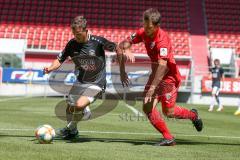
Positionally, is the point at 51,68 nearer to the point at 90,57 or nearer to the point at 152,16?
the point at 90,57

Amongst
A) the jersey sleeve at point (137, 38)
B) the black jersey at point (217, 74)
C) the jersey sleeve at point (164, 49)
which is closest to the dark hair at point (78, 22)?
the jersey sleeve at point (137, 38)

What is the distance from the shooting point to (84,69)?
872 cm

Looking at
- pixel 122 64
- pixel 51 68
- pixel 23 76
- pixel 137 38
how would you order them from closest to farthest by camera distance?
pixel 122 64 < pixel 137 38 < pixel 51 68 < pixel 23 76

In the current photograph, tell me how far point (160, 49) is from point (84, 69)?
144 cm

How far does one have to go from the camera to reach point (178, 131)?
1109 cm

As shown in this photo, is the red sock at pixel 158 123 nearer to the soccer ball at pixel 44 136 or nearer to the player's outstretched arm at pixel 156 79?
the player's outstretched arm at pixel 156 79

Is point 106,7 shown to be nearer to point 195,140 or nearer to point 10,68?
point 10,68

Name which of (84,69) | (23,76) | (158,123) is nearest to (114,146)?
(158,123)

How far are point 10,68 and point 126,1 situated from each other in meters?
12.1

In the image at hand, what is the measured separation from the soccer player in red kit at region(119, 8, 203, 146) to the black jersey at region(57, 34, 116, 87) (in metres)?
0.55

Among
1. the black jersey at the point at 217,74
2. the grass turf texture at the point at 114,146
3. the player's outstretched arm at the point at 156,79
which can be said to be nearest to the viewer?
the grass turf texture at the point at 114,146

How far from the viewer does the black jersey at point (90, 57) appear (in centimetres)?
859

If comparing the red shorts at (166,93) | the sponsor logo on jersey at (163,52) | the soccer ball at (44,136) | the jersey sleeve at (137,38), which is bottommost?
the soccer ball at (44,136)

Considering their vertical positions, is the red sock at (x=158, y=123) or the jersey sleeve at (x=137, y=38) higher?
the jersey sleeve at (x=137, y=38)
